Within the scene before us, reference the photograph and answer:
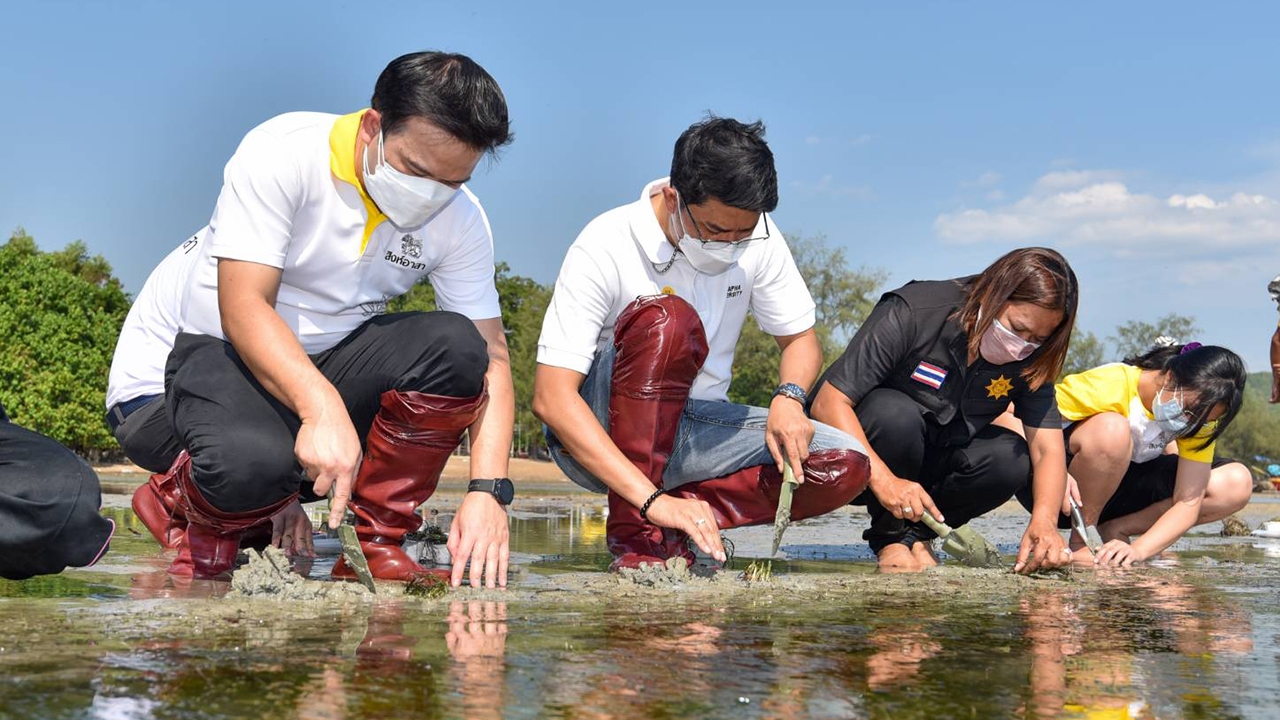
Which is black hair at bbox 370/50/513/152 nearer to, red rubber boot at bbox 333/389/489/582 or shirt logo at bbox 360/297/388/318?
shirt logo at bbox 360/297/388/318

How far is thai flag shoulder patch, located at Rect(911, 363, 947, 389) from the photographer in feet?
15.3

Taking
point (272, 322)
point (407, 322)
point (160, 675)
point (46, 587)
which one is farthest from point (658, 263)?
point (160, 675)

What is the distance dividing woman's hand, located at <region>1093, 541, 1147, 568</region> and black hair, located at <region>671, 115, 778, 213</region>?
7.49 ft

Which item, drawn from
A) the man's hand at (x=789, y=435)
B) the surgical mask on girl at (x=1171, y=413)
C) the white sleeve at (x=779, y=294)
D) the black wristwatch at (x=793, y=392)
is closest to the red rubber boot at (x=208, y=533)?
the man's hand at (x=789, y=435)

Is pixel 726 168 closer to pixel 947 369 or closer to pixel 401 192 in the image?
pixel 401 192

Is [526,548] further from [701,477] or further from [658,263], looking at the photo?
[658,263]

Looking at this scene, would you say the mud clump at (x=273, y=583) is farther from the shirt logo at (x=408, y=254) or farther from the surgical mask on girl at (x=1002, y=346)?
the surgical mask on girl at (x=1002, y=346)

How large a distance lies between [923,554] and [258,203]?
116 inches

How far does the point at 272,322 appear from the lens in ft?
10.6

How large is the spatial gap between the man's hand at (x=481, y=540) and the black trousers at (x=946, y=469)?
1792mm

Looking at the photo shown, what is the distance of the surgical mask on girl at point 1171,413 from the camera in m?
5.21

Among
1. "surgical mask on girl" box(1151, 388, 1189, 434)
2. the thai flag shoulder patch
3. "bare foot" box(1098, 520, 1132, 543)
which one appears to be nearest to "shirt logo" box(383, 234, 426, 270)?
the thai flag shoulder patch

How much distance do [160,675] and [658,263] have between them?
259cm

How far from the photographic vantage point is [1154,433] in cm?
545
